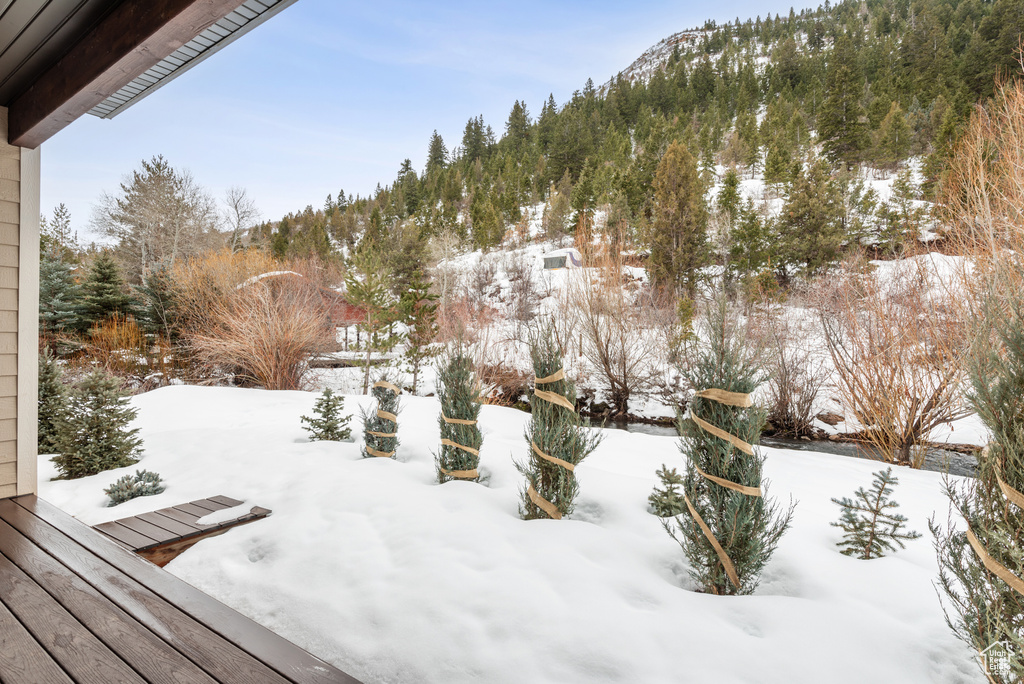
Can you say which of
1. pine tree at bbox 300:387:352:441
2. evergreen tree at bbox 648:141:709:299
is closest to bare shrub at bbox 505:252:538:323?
evergreen tree at bbox 648:141:709:299

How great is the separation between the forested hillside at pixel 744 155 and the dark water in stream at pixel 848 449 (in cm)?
420

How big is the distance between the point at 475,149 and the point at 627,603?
41134 mm

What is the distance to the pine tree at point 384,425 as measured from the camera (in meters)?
3.86

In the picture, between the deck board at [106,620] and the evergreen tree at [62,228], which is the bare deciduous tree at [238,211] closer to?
the evergreen tree at [62,228]

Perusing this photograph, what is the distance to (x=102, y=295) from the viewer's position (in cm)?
891

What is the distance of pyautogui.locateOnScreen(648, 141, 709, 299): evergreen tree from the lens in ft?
47.8

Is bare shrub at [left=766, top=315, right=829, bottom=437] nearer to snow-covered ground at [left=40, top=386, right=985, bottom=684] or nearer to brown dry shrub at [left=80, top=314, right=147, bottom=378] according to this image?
snow-covered ground at [left=40, top=386, right=985, bottom=684]

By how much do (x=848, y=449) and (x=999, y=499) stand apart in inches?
257

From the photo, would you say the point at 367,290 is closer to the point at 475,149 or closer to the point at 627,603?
the point at 627,603

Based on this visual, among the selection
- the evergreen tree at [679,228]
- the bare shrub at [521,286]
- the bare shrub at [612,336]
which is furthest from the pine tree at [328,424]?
the evergreen tree at [679,228]

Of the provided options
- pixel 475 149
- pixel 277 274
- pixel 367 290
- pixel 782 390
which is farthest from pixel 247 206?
pixel 782 390

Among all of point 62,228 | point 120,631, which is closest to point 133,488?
point 120,631

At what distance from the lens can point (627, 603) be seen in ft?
5.89

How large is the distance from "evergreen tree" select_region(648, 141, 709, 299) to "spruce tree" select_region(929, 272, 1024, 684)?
13411mm
